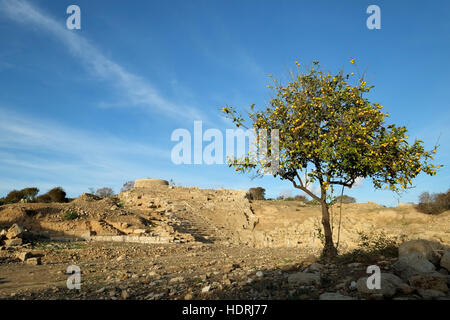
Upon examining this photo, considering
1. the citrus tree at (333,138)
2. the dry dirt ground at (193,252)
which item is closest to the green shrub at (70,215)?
the dry dirt ground at (193,252)

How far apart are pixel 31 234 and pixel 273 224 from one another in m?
19.9

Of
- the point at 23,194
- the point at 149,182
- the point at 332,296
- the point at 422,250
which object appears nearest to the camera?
the point at 332,296

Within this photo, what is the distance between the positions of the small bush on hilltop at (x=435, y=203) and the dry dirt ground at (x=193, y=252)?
94 cm

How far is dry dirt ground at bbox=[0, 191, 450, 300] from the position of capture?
278 inches

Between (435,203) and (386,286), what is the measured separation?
77.9 feet

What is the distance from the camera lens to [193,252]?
55.8 feet

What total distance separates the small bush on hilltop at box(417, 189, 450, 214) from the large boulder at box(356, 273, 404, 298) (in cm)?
2246

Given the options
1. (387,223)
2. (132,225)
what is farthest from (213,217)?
(387,223)

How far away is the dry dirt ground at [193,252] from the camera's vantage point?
7.05 metres

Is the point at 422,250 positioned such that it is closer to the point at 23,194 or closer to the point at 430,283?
the point at 430,283

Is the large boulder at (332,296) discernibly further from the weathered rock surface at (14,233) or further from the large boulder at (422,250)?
the weathered rock surface at (14,233)

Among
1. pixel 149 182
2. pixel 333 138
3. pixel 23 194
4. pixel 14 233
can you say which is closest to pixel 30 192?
pixel 23 194

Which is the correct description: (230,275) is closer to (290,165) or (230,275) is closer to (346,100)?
(290,165)

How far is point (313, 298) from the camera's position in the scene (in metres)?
5.88
